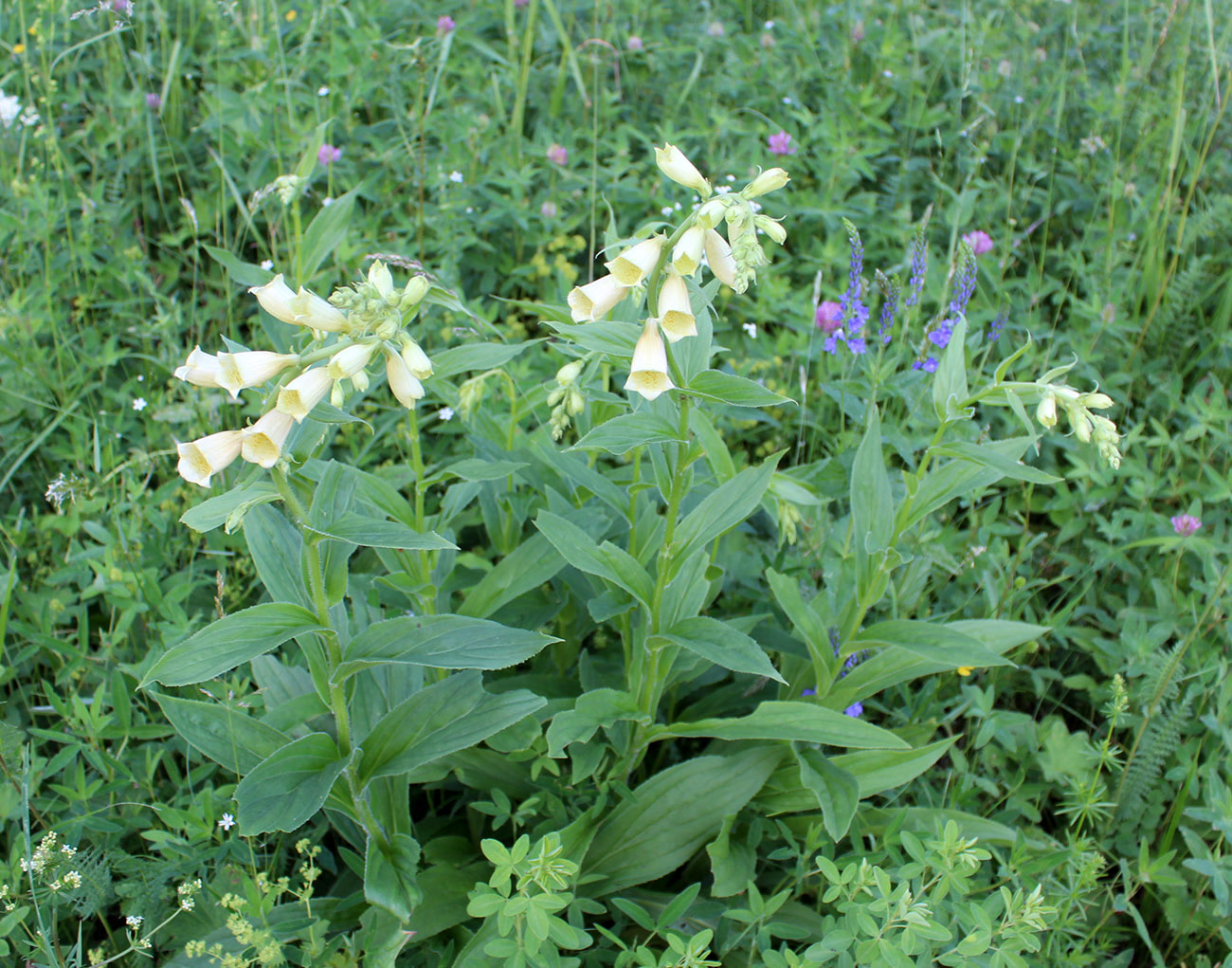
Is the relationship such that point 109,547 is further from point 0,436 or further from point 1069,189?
point 1069,189

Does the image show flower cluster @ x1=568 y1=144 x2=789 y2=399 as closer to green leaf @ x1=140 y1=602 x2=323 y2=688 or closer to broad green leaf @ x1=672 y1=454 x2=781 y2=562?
broad green leaf @ x1=672 y1=454 x2=781 y2=562

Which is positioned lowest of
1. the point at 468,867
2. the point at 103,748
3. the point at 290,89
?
the point at 468,867

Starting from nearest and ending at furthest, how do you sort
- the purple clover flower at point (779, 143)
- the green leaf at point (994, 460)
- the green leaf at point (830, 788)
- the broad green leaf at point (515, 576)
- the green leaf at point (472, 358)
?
the green leaf at point (994, 460) < the green leaf at point (830, 788) < the green leaf at point (472, 358) < the broad green leaf at point (515, 576) < the purple clover flower at point (779, 143)

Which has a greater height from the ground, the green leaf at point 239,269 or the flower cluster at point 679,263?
the flower cluster at point 679,263

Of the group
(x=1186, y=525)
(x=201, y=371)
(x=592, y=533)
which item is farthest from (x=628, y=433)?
(x=1186, y=525)

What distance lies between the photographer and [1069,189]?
13.9 feet

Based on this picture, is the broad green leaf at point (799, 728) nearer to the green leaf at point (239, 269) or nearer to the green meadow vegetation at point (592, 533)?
the green meadow vegetation at point (592, 533)

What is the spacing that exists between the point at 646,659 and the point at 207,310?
2.28m

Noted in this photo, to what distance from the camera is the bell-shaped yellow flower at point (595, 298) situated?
169 centimetres

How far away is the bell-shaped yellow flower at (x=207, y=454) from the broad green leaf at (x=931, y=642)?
4.51 ft

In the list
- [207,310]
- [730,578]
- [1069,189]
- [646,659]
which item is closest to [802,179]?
[1069,189]

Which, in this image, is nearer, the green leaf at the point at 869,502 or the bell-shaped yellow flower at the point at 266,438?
the bell-shaped yellow flower at the point at 266,438

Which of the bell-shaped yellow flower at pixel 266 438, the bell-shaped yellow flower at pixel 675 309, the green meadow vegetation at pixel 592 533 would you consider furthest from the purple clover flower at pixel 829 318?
the bell-shaped yellow flower at pixel 266 438

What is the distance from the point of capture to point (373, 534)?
1596mm
